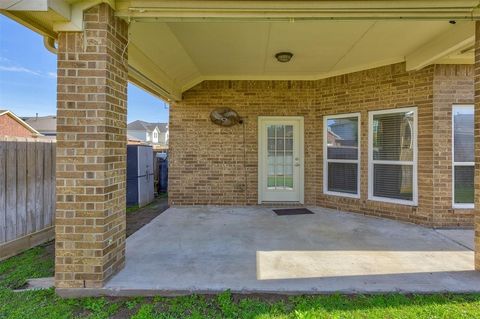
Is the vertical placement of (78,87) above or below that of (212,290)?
above

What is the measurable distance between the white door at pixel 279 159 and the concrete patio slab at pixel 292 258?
1.54 metres

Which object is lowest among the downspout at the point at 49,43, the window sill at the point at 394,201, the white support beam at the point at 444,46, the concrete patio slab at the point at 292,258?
the concrete patio slab at the point at 292,258

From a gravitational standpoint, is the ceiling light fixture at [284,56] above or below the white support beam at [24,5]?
above

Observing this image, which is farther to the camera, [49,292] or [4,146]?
[4,146]

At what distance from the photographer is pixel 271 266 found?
3.35m

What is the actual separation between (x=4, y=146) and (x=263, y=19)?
3605 mm

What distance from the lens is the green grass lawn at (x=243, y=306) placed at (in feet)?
8.01

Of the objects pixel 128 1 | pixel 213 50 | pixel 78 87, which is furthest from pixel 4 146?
pixel 213 50

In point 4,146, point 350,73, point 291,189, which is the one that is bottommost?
point 291,189

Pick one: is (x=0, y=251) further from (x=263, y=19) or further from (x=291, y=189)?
(x=291, y=189)

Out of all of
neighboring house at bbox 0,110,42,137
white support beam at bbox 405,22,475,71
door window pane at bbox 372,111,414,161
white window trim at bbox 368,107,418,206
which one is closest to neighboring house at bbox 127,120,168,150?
neighboring house at bbox 0,110,42,137

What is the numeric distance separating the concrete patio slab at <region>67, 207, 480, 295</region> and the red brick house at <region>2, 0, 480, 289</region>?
1.41 ft

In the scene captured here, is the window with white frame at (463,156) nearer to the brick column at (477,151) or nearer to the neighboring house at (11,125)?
the brick column at (477,151)

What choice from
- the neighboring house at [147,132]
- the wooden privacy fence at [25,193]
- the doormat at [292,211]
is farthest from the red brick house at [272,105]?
the neighboring house at [147,132]
